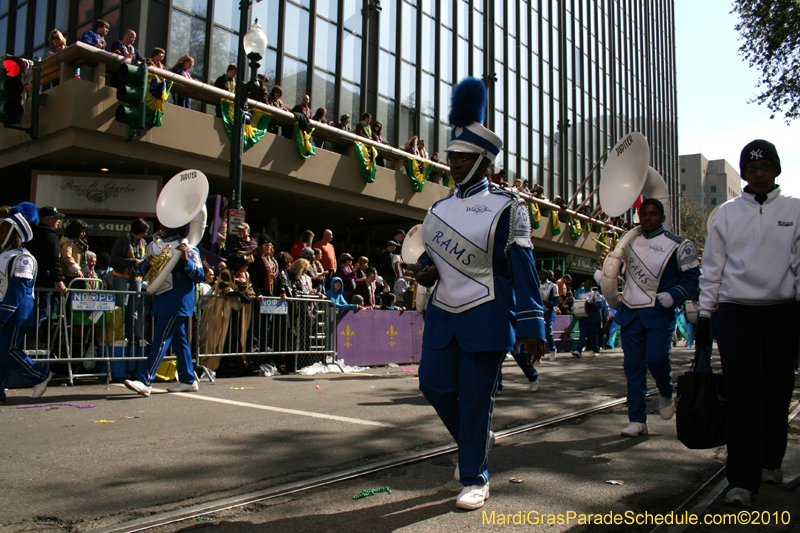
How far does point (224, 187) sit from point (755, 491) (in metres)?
15.2

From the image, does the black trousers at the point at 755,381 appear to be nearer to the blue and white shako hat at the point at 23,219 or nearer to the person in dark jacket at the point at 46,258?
the blue and white shako hat at the point at 23,219

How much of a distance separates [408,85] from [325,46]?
461cm

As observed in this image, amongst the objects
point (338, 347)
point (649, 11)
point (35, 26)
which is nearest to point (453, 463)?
point (338, 347)

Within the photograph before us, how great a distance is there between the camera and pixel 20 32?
20.3m

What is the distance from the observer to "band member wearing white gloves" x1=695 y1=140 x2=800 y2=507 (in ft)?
11.7

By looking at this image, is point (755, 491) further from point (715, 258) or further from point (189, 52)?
point (189, 52)

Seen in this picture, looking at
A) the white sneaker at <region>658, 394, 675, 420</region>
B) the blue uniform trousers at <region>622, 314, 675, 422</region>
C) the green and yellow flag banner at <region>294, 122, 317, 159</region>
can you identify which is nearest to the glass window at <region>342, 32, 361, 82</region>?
the green and yellow flag banner at <region>294, 122, 317, 159</region>

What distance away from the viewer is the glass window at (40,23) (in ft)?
63.4

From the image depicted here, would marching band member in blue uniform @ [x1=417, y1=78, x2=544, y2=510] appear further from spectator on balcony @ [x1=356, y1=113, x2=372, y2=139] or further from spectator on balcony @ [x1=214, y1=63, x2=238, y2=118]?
spectator on balcony @ [x1=356, y1=113, x2=372, y2=139]

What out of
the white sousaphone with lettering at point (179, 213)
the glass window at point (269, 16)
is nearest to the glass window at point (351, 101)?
the glass window at point (269, 16)

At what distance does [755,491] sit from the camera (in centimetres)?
347

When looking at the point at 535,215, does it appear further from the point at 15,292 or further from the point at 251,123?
the point at 15,292

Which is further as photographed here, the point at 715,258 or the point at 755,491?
the point at 715,258

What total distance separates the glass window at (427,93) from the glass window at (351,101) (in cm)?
365
